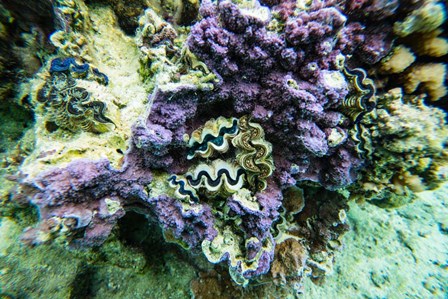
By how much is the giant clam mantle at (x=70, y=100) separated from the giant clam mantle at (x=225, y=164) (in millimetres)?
852

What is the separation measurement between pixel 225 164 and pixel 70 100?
1494mm

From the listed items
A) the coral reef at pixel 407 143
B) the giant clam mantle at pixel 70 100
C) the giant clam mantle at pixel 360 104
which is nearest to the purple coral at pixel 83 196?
the giant clam mantle at pixel 70 100

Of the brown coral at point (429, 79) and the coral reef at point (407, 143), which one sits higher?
the brown coral at point (429, 79)

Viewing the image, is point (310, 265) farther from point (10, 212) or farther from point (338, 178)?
point (10, 212)

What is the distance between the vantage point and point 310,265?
2730 mm

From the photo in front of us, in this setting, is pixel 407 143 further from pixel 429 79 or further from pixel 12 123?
pixel 12 123

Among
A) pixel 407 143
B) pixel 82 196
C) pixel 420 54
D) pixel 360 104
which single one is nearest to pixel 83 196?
pixel 82 196

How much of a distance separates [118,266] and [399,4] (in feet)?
13.6

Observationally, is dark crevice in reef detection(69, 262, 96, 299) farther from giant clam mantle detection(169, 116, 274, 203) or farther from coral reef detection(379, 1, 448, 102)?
coral reef detection(379, 1, 448, 102)

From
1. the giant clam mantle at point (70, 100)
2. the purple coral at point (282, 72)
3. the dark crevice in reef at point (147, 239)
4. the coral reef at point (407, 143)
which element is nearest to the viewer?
the purple coral at point (282, 72)

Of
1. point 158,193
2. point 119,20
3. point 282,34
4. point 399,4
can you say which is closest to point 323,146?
point 282,34

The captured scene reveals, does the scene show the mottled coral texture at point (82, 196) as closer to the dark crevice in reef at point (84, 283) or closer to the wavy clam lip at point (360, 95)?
the dark crevice in reef at point (84, 283)

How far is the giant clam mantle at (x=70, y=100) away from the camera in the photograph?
1.87 metres

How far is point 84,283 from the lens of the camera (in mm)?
2586
